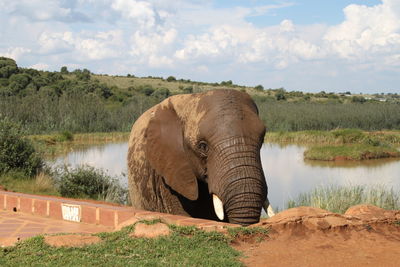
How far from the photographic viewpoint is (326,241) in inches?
183

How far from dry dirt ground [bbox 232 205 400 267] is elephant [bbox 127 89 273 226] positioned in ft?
1.48

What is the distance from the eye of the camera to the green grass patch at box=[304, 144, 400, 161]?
24.3 metres

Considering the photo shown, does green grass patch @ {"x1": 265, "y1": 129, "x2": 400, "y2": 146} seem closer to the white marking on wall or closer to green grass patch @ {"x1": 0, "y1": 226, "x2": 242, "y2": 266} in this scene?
the white marking on wall

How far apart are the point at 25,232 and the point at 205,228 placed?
2345 mm

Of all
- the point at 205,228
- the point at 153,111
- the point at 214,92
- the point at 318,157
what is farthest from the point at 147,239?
the point at 318,157

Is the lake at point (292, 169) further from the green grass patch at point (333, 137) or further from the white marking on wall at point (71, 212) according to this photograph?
the white marking on wall at point (71, 212)

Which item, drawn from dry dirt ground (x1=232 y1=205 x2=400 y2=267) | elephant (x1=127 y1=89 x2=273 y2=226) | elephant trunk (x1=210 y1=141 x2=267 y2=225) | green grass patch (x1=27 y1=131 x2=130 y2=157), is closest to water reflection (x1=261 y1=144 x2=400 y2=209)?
elephant (x1=127 y1=89 x2=273 y2=226)

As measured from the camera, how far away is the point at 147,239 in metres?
4.67

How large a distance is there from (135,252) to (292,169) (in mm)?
16580

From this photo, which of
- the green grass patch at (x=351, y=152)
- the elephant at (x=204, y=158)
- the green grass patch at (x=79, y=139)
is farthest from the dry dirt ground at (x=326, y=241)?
the green grass patch at (x=79, y=139)

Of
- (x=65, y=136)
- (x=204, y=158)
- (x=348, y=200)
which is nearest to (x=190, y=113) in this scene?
(x=204, y=158)

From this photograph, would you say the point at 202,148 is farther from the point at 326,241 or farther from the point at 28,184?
the point at 28,184

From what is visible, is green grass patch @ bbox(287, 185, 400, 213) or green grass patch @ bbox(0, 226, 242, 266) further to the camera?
green grass patch @ bbox(287, 185, 400, 213)

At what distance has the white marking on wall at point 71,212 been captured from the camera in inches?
258
